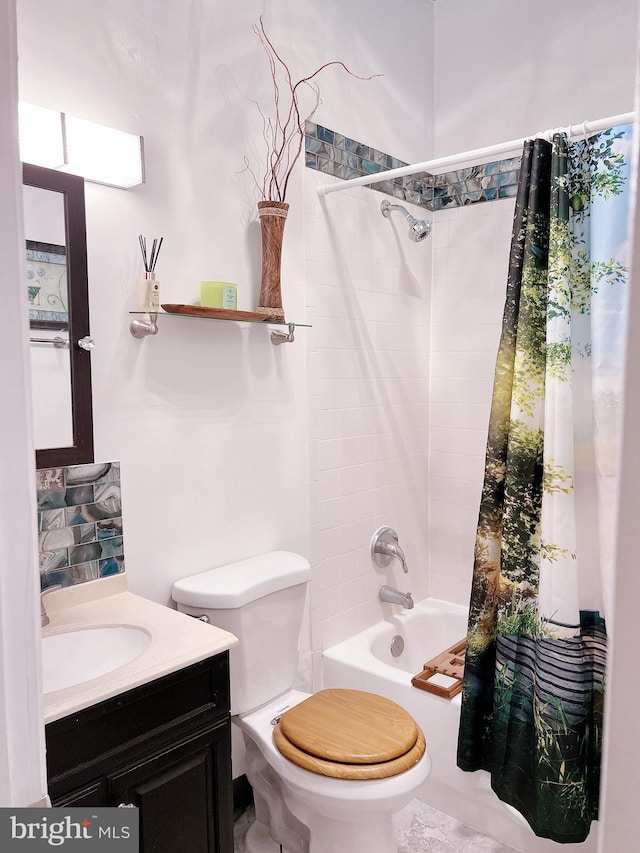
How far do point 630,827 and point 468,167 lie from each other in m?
2.96

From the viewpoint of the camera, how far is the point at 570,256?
6.18 feet

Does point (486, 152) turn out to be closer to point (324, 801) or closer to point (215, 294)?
point (215, 294)

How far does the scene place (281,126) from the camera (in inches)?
88.4

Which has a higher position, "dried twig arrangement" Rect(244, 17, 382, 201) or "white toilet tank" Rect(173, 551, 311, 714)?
"dried twig arrangement" Rect(244, 17, 382, 201)

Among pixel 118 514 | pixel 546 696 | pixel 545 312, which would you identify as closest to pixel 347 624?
pixel 546 696

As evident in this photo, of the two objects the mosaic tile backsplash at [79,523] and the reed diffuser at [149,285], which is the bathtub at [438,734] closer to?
the mosaic tile backsplash at [79,523]

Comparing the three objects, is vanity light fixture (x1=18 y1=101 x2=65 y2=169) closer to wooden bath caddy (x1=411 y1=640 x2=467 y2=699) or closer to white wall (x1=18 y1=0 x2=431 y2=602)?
white wall (x1=18 y1=0 x2=431 y2=602)

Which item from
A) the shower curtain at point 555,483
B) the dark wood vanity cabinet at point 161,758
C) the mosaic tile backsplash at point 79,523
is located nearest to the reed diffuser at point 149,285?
the mosaic tile backsplash at point 79,523

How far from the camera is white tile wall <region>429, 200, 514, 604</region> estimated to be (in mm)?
2852

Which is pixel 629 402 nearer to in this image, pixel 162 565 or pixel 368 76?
pixel 162 565

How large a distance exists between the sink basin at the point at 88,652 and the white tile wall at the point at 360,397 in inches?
36.1

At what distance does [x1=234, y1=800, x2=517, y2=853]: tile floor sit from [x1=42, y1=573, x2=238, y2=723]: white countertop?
94 cm

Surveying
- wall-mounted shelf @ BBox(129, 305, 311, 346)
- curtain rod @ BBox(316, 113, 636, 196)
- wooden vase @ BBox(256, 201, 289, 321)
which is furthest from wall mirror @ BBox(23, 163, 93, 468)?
curtain rod @ BBox(316, 113, 636, 196)

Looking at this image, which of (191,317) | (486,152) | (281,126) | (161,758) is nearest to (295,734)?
(161,758)
